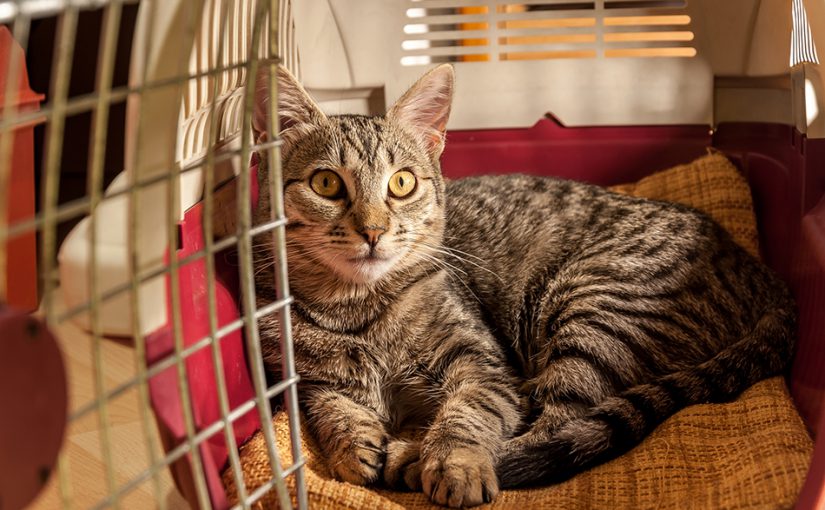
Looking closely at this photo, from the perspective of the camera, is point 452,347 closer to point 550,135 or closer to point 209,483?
point 209,483

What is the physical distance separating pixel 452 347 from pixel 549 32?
1.10m

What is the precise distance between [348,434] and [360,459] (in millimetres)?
68

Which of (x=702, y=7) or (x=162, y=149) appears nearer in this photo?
(x=162, y=149)

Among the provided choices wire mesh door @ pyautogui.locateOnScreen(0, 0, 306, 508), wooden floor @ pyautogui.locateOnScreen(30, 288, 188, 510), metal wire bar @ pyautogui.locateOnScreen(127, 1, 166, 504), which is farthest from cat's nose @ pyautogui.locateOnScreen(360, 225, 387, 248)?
metal wire bar @ pyautogui.locateOnScreen(127, 1, 166, 504)

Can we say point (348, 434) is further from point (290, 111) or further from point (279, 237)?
point (290, 111)

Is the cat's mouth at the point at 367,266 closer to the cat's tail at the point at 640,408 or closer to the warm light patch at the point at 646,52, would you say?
the cat's tail at the point at 640,408

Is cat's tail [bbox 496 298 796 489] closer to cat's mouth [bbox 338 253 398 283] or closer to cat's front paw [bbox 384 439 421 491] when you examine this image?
cat's front paw [bbox 384 439 421 491]

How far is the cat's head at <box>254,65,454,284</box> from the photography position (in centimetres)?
149

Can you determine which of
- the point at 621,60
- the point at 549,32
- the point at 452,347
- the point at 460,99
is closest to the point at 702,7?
the point at 621,60

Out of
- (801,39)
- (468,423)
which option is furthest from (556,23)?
(468,423)

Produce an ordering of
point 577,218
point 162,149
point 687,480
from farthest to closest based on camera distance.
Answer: point 577,218 → point 687,480 → point 162,149

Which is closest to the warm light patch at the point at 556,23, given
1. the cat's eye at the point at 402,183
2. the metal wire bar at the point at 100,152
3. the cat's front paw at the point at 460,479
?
the cat's eye at the point at 402,183

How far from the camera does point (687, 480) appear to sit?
4.37 feet

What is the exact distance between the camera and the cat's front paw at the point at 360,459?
1386 mm
